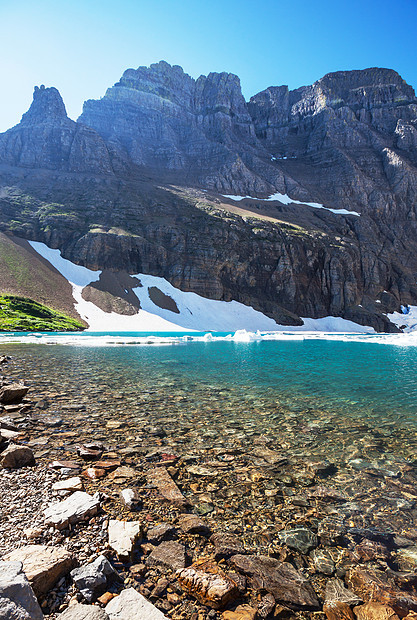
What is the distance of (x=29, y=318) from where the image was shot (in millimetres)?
86562

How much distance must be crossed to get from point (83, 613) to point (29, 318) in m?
94.9

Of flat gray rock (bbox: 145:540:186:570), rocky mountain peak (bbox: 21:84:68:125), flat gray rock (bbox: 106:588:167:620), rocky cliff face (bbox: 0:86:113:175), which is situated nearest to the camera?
flat gray rock (bbox: 106:588:167:620)

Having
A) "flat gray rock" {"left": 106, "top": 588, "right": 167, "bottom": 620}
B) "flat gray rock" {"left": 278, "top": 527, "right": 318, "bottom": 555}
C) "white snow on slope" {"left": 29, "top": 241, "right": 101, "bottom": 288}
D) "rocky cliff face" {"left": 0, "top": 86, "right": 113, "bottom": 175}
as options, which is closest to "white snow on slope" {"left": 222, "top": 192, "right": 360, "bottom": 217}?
"rocky cliff face" {"left": 0, "top": 86, "right": 113, "bottom": 175}

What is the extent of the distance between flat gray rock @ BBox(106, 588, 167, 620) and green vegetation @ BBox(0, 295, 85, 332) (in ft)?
281

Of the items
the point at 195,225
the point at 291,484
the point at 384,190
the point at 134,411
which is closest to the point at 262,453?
the point at 291,484

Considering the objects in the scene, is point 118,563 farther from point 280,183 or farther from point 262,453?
point 280,183

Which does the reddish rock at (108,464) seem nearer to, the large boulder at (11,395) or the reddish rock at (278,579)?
the reddish rock at (278,579)

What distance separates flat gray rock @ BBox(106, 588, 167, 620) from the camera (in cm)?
331

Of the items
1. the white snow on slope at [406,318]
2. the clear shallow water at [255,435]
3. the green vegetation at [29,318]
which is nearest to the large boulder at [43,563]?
the clear shallow water at [255,435]

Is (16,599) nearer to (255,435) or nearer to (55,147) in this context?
(255,435)

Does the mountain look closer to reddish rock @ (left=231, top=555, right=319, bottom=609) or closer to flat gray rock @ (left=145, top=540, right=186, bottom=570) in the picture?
flat gray rock @ (left=145, top=540, right=186, bottom=570)

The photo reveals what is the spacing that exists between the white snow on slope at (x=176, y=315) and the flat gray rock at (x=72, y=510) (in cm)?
10042

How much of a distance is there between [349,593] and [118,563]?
2925 millimetres

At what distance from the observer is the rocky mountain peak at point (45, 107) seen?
7444 inches
